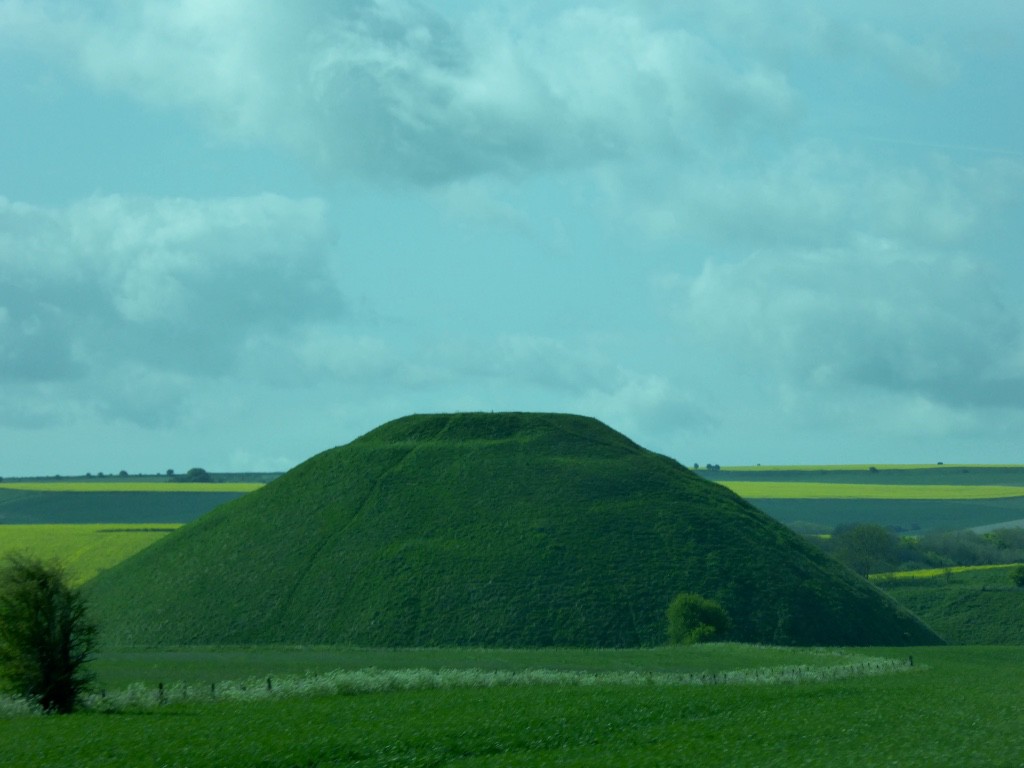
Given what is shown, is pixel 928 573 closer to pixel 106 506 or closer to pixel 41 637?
pixel 41 637

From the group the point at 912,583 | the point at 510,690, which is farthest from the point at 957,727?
the point at 912,583

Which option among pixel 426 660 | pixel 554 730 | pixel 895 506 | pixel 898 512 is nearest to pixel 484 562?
pixel 426 660

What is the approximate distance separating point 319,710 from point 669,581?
133ft

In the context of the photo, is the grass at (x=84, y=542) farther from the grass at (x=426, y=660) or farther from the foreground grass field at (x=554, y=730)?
the foreground grass field at (x=554, y=730)

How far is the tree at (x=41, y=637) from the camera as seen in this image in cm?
3441

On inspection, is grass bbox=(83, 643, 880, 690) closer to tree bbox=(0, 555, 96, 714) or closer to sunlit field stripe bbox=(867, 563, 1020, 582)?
tree bbox=(0, 555, 96, 714)

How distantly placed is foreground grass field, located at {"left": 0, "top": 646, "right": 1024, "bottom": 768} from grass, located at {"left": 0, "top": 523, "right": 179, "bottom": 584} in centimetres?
5668

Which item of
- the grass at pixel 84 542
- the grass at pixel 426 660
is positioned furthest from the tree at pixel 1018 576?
the grass at pixel 84 542

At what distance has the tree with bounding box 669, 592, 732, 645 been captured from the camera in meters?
63.9

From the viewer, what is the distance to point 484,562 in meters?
71.3

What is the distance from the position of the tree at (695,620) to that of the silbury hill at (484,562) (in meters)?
1.04

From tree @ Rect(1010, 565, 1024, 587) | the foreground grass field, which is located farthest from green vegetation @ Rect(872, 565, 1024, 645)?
the foreground grass field

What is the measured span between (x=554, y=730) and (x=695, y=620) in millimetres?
36252

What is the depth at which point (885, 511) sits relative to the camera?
16200 cm
